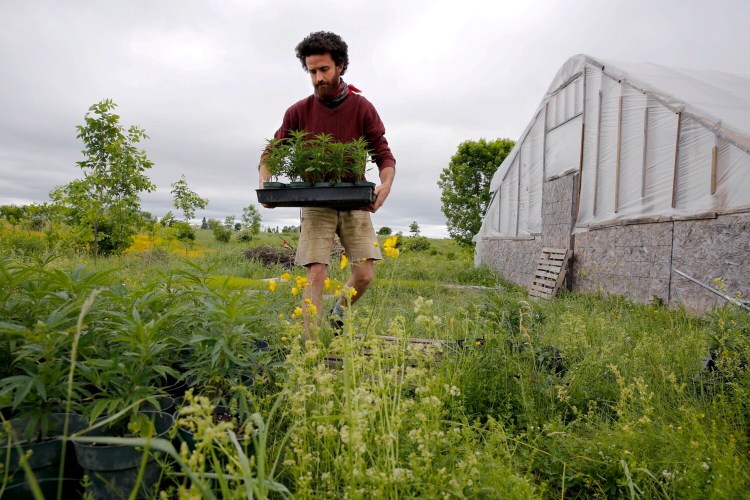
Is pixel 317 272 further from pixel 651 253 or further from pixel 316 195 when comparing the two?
pixel 651 253

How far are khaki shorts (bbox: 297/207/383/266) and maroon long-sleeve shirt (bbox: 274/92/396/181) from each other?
457mm

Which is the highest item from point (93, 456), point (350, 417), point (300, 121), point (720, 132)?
point (720, 132)

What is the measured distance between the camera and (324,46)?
289cm

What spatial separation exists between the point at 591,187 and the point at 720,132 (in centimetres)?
243

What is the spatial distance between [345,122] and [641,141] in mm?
4863

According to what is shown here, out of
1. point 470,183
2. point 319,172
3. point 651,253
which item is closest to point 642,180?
A: point 651,253

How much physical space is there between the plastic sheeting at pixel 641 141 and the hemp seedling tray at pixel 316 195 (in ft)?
13.9

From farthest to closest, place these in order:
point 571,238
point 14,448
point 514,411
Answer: point 571,238 < point 514,411 < point 14,448

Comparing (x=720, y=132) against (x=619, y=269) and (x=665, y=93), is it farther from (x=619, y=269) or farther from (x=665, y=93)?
(x=619, y=269)

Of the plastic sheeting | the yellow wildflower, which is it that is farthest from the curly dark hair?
the plastic sheeting

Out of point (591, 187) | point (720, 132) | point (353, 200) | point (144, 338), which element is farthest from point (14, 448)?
point (591, 187)

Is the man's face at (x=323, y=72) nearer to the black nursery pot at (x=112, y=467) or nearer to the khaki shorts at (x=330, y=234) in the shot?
the khaki shorts at (x=330, y=234)

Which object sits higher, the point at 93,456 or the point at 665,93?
the point at 665,93

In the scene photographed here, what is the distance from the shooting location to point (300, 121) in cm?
320
